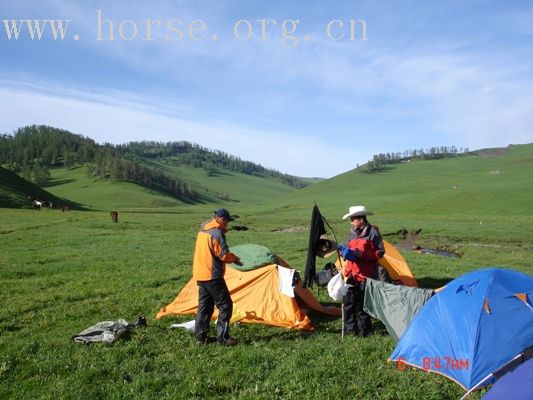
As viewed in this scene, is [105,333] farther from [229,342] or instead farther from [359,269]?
[359,269]

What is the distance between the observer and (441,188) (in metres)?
107

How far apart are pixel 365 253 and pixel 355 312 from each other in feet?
4.68

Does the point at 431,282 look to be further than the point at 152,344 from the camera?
Yes

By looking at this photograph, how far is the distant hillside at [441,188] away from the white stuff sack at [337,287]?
6029 cm

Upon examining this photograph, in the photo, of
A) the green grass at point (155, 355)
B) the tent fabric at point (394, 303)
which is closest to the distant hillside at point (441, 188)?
the green grass at point (155, 355)

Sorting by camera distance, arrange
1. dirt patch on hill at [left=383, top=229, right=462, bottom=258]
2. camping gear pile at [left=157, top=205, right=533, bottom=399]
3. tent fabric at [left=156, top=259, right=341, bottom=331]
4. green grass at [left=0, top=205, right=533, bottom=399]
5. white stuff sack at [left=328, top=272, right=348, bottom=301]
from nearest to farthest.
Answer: green grass at [left=0, top=205, right=533, bottom=399]
camping gear pile at [left=157, top=205, right=533, bottom=399]
white stuff sack at [left=328, top=272, right=348, bottom=301]
tent fabric at [left=156, top=259, right=341, bottom=331]
dirt patch on hill at [left=383, top=229, right=462, bottom=258]

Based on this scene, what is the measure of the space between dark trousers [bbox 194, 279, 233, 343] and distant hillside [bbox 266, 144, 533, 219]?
2451 inches

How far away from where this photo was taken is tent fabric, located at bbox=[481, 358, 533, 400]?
5.09 metres

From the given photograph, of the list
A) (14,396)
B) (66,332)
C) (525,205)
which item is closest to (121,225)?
(66,332)

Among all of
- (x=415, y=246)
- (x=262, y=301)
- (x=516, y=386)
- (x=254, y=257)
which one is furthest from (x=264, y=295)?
(x=415, y=246)

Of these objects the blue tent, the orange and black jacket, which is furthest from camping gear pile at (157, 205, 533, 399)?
the orange and black jacket

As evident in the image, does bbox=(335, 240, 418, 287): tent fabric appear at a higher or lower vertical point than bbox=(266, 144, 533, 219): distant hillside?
lower

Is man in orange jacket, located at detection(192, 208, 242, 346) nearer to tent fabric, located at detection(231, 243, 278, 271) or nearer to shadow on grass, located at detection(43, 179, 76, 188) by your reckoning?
tent fabric, located at detection(231, 243, 278, 271)

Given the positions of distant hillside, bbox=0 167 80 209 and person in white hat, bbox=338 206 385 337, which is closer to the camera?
person in white hat, bbox=338 206 385 337
